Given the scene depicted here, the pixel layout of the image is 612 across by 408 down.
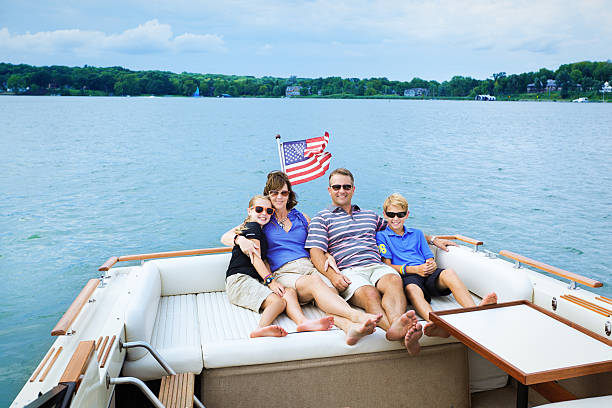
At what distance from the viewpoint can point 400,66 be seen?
135 feet

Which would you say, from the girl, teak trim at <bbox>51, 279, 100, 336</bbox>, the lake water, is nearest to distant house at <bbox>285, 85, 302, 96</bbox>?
the lake water

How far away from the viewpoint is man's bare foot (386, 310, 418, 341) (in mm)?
2301

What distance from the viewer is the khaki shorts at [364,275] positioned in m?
2.94

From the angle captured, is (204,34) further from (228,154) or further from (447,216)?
(447,216)

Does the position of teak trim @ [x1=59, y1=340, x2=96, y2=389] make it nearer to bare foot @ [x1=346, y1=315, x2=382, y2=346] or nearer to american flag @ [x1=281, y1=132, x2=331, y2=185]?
bare foot @ [x1=346, y1=315, x2=382, y2=346]

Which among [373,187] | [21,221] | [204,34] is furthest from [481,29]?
[21,221]

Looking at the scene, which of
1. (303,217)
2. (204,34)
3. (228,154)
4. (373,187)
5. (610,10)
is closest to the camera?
(303,217)

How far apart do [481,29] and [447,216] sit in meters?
37.3

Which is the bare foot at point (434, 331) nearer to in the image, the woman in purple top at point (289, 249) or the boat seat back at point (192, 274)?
the woman in purple top at point (289, 249)

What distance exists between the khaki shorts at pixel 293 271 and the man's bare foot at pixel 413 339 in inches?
31.8

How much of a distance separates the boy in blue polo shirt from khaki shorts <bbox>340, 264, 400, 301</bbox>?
0.43ft

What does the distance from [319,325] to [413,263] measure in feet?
3.27

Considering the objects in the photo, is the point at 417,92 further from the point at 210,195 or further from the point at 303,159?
the point at 303,159

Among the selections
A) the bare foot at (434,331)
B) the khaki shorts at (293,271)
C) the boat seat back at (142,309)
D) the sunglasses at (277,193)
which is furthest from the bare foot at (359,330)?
the sunglasses at (277,193)
